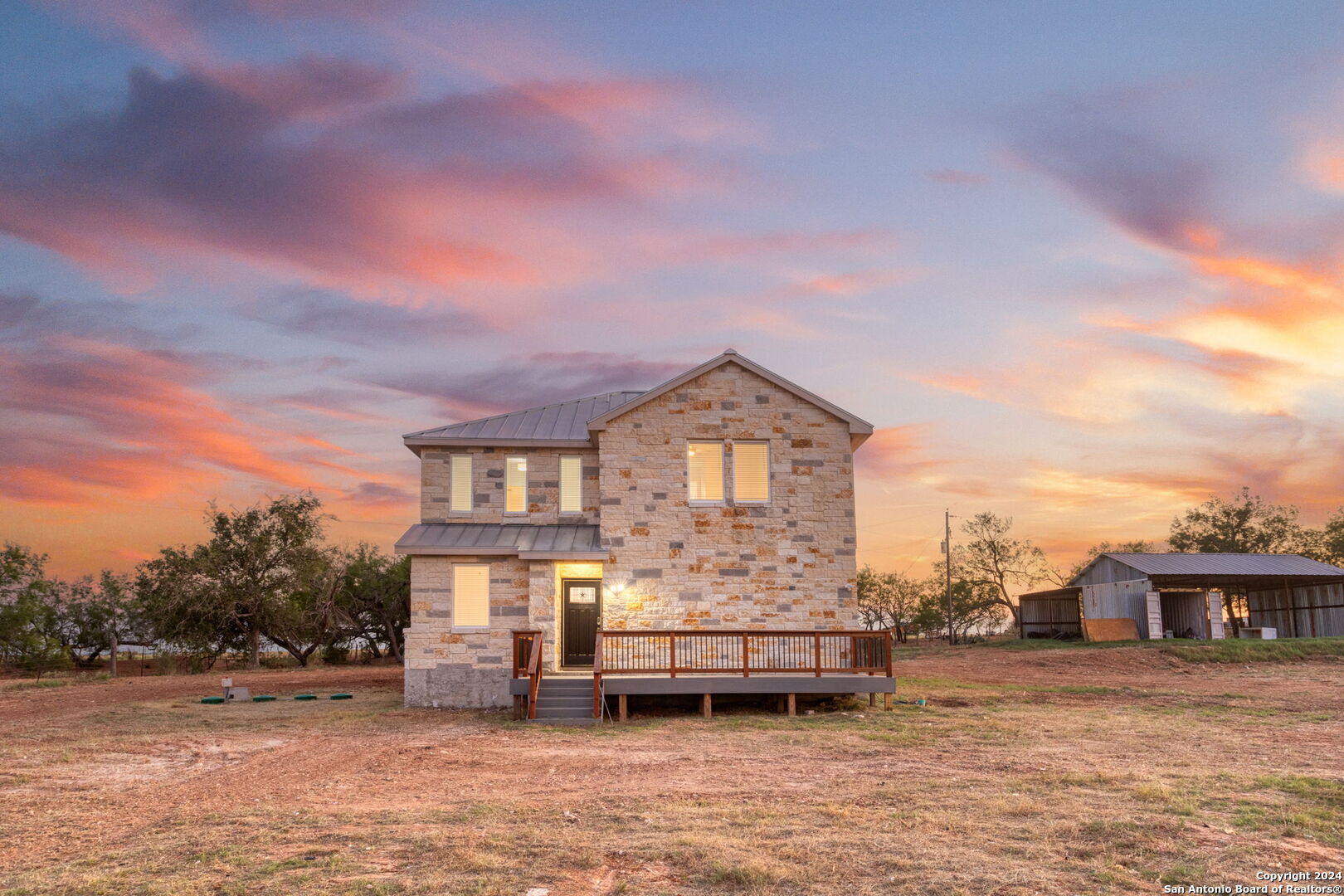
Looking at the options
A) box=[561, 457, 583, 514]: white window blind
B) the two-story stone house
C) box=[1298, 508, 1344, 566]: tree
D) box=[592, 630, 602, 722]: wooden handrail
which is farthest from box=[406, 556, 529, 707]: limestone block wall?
box=[1298, 508, 1344, 566]: tree

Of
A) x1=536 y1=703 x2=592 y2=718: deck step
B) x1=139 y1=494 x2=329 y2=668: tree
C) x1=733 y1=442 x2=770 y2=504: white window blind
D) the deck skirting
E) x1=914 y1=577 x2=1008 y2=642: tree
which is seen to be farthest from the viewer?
x1=914 y1=577 x2=1008 y2=642: tree

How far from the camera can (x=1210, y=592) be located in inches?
1428

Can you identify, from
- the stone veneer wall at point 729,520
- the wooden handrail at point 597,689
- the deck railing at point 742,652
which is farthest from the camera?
the stone veneer wall at point 729,520

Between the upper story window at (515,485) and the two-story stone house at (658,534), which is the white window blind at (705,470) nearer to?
the two-story stone house at (658,534)

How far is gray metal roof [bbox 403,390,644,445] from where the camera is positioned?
22.1m

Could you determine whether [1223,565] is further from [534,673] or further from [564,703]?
[534,673]

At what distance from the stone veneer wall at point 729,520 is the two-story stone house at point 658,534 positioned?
0.03 meters

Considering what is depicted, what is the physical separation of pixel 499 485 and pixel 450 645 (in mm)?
3916

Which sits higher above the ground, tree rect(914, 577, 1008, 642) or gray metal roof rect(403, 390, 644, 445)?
gray metal roof rect(403, 390, 644, 445)

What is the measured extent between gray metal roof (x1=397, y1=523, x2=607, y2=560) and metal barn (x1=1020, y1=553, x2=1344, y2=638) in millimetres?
23565

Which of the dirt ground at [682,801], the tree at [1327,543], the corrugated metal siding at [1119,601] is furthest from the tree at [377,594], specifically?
the tree at [1327,543]

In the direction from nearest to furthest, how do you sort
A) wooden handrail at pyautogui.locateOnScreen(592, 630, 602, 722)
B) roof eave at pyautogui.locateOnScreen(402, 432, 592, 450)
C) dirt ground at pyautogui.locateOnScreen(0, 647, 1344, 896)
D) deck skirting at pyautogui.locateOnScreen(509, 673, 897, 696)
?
dirt ground at pyautogui.locateOnScreen(0, 647, 1344, 896) → wooden handrail at pyautogui.locateOnScreen(592, 630, 602, 722) → deck skirting at pyautogui.locateOnScreen(509, 673, 897, 696) → roof eave at pyautogui.locateOnScreen(402, 432, 592, 450)

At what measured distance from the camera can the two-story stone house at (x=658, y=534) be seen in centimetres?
2038

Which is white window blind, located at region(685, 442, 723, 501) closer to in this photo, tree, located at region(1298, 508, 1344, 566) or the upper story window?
the upper story window
